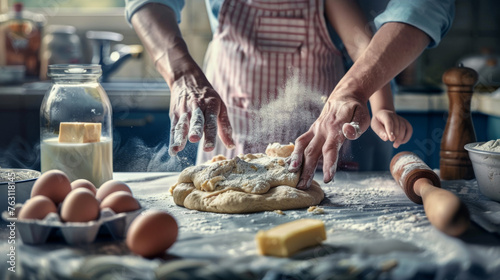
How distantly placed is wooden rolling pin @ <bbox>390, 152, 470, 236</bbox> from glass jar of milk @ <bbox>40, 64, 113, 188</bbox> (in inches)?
25.1

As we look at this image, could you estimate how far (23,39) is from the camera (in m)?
2.73

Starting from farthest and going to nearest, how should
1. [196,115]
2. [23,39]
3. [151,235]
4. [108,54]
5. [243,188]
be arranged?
1. [23,39]
2. [108,54]
3. [196,115]
4. [243,188]
5. [151,235]

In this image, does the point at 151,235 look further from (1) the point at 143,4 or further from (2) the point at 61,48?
(2) the point at 61,48

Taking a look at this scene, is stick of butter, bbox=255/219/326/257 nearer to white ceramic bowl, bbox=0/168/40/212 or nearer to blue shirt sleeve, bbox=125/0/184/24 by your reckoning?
white ceramic bowl, bbox=0/168/40/212

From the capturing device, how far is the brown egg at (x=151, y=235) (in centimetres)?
70

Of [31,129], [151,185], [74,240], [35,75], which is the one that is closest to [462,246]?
[74,240]

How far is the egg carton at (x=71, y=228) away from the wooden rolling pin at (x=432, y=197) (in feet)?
1.58

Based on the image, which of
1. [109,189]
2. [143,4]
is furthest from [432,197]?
[143,4]

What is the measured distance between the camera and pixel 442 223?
791 mm

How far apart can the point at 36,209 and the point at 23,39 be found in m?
2.25

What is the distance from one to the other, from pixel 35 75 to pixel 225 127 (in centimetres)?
189

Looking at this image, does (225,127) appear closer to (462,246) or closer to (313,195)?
(313,195)

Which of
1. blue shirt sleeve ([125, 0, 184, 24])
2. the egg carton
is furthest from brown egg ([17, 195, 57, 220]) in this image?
blue shirt sleeve ([125, 0, 184, 24])

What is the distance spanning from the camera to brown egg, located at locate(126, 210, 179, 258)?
27.6 inches
